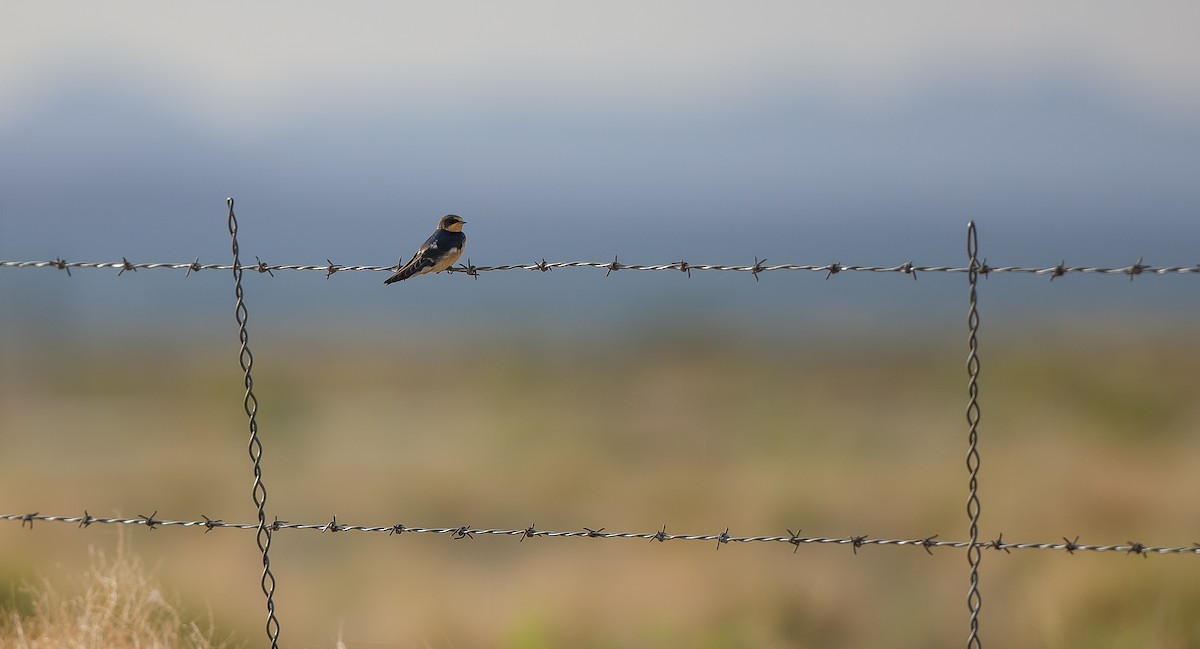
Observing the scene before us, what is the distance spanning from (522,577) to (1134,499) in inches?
327

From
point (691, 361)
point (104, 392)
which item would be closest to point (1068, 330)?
point (691, 361)

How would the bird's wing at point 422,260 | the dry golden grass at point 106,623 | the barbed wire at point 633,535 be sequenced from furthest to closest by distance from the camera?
the bird's wing at point 422,260 < the dry golden grass at point 106,623 < the barbed wire at point 633,535

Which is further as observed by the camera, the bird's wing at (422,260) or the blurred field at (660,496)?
the blurred field at (660,496)

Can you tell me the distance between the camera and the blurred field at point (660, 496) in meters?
10.9

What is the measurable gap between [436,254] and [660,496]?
17.1 m

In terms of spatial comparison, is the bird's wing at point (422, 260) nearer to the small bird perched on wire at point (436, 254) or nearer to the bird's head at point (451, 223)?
the small bird perched on wire at point (436, 254)

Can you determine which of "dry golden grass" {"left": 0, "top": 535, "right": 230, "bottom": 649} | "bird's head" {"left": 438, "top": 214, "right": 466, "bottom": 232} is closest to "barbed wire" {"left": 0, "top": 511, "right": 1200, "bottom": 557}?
"dry golden grass" {"left": 0, "top": 535, "right": 230, "bottom": 649}

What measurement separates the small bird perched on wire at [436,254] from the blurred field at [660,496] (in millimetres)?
3158

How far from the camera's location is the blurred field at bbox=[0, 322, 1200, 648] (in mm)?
10898

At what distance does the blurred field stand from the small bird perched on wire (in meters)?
3.16

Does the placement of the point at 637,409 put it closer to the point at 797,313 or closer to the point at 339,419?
the point at 339,419

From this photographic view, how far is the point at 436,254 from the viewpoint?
18.2ft

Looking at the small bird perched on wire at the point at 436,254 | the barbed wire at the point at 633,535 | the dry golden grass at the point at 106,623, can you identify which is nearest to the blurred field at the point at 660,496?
the dry golden grass at the point at 106,623

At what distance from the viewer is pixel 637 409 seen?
46531mm
